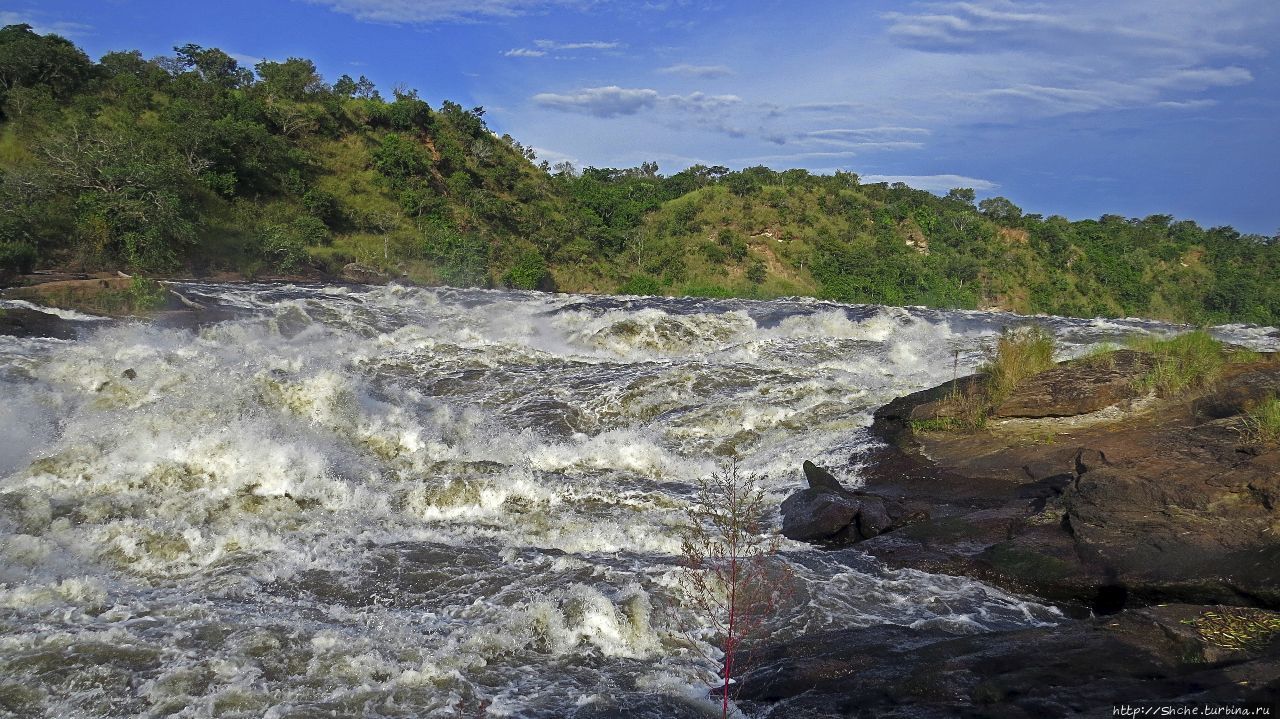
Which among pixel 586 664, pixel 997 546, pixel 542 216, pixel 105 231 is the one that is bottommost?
pixel 586 664

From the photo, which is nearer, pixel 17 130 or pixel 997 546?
pixel 997 546

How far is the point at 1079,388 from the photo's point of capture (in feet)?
30.1

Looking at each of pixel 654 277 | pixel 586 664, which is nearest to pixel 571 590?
pixel 586 664

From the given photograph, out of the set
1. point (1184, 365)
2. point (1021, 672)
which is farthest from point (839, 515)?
point (1184, 365)

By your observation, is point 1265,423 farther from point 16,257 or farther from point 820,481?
point 16,257

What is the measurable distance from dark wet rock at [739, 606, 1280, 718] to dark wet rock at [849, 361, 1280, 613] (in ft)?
3.41

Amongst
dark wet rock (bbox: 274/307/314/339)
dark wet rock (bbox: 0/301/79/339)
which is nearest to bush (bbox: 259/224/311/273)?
dark wet rock (bbox: 274/307/314/339)

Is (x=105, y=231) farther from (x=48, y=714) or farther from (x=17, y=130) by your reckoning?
(x=48, y=714)

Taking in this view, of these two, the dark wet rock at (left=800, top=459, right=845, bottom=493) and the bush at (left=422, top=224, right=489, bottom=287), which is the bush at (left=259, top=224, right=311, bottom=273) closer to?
the bush at (left=422, top=224, right=489, bottom=287)

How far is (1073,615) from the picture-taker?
5.73m

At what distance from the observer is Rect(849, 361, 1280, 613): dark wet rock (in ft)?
18.2

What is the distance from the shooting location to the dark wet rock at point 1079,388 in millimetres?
8953

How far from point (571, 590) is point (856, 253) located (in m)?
47.8

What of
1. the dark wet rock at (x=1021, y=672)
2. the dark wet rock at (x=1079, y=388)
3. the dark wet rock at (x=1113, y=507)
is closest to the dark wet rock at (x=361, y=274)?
the dark wet rock at (x=1113, y=507)
